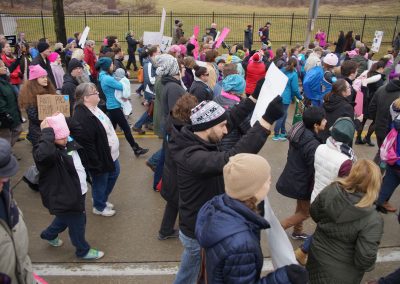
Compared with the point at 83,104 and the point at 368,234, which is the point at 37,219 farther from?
the point at 368,234

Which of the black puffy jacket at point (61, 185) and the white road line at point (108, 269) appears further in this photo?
the white road line at point (108, 269)

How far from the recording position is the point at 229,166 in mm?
2252

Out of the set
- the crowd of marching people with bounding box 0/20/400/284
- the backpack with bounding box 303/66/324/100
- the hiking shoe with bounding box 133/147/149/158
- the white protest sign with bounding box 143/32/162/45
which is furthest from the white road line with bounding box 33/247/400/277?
the white protest sign with bounding box 143/32/162/45

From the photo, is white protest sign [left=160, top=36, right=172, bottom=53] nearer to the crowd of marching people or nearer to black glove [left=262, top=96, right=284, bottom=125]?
the crowd of marching people

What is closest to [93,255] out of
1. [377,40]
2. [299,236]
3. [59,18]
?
[299,236]

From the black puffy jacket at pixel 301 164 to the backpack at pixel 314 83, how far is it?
281 centimetres

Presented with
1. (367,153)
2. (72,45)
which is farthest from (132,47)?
(367,153)

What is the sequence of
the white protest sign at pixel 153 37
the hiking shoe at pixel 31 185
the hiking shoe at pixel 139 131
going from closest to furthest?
the hiking shoe at pixel 31 185, the hiking shoe at pixel 139 131, the white protest sign at pixel 153 37

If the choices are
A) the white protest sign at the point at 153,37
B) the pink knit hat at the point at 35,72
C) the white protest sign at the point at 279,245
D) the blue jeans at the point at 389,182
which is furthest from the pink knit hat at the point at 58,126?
the white protest sign at the point at 153,37

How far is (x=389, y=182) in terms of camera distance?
15.8 ft

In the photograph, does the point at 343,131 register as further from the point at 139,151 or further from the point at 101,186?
the point at 139,151

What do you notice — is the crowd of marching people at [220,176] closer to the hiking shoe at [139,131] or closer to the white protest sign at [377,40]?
the hiking shoe at [139,131]

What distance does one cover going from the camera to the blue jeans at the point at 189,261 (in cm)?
323

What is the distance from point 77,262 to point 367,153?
545 cm
